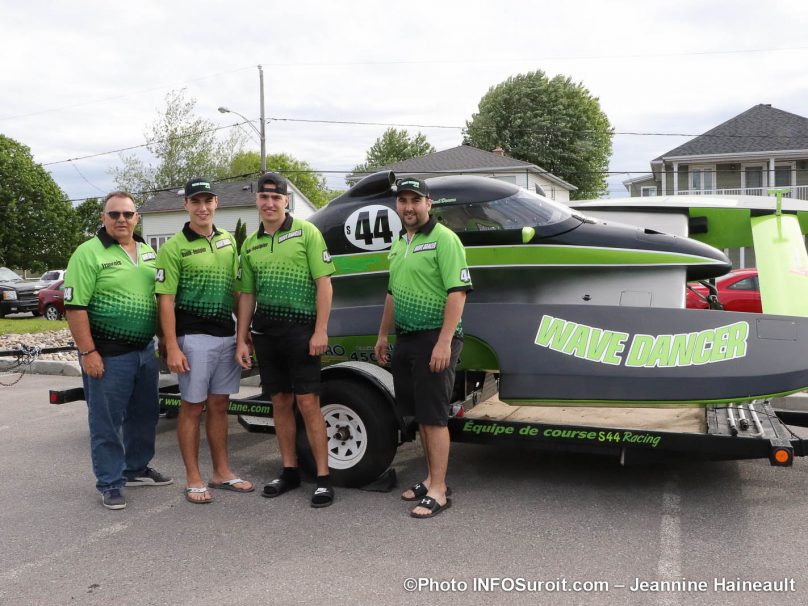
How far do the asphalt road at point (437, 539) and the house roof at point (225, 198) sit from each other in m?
33.6

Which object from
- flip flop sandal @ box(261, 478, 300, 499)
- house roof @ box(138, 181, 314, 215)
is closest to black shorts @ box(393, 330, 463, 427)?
flip flop sandal @ box(261, 478, 300, 499)

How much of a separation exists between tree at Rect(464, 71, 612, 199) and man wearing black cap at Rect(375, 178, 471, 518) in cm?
4573

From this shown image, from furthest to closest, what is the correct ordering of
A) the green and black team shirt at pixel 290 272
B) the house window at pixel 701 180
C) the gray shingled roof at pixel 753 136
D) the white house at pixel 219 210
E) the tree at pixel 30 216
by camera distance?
the tree at pixel 30 216 < the white house at pixel 219 210 < the house window at pixel 701 180 < the gray shingled roof at pixel 753 136 < the green and black team shirt at pixel 290 272

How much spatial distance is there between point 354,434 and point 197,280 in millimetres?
1468

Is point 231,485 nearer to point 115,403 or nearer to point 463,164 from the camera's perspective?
point 115,403

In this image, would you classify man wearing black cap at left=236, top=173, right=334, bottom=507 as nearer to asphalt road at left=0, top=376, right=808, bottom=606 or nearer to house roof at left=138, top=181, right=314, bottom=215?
asphalt road at left=0, top=376, right=808, bottom=606

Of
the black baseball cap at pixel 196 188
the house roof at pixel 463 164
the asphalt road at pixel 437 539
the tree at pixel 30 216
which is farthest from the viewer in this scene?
the tree at pixel 30 216

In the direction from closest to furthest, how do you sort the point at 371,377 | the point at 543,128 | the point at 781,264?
the point at 371,377, the point at 781,264, the point at 543,128

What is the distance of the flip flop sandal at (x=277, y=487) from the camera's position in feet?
15.5

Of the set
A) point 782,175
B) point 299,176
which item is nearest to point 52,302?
point 782,175

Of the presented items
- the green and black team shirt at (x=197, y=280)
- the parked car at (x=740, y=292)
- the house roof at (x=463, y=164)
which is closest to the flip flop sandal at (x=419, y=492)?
the green and black team shirt at (x=197, y=280)

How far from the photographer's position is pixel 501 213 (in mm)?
5270

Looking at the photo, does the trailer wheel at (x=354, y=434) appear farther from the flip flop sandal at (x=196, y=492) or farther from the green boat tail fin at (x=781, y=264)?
the green boat tail fin at (x=781, y=264)

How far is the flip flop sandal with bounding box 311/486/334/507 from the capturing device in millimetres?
4516
